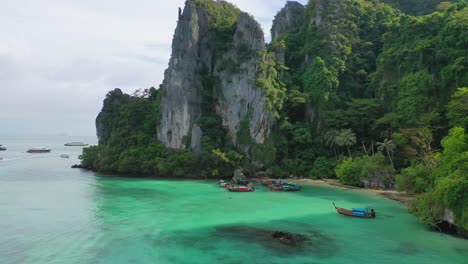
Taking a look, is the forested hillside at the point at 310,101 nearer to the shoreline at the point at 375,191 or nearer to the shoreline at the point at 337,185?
the shoreline at the point at 337,185

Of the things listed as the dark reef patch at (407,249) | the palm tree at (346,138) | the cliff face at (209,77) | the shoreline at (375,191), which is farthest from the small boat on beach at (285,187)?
the dark reef patch at (407,249)

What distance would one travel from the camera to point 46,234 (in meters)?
20.5

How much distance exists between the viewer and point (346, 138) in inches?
1750

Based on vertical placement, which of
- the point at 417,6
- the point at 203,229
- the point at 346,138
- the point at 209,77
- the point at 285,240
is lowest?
the point at 203,229

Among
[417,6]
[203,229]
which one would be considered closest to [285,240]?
[203,229]

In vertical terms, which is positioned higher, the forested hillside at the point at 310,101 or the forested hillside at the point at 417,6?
the forested hillside at the point at 417,6

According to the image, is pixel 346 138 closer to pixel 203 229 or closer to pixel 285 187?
pixel 285 187

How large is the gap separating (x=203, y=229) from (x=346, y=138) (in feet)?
90.5

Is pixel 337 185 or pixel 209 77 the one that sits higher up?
pixel 209 77

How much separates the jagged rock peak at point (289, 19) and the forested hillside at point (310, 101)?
704 cm

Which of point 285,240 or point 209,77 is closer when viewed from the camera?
point 285,240

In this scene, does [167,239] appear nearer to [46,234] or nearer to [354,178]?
[46,234]

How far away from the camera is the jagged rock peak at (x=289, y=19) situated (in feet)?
235

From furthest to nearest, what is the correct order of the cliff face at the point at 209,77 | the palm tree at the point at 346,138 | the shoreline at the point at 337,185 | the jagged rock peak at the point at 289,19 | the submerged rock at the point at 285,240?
the jagged rock peak at the point at 289,19 < the cliff face at the point at 209,77 < the palm tree at the point at 346,138 < the shoreline at the point at 337,185 < the submerged rock at the point at 285,240
